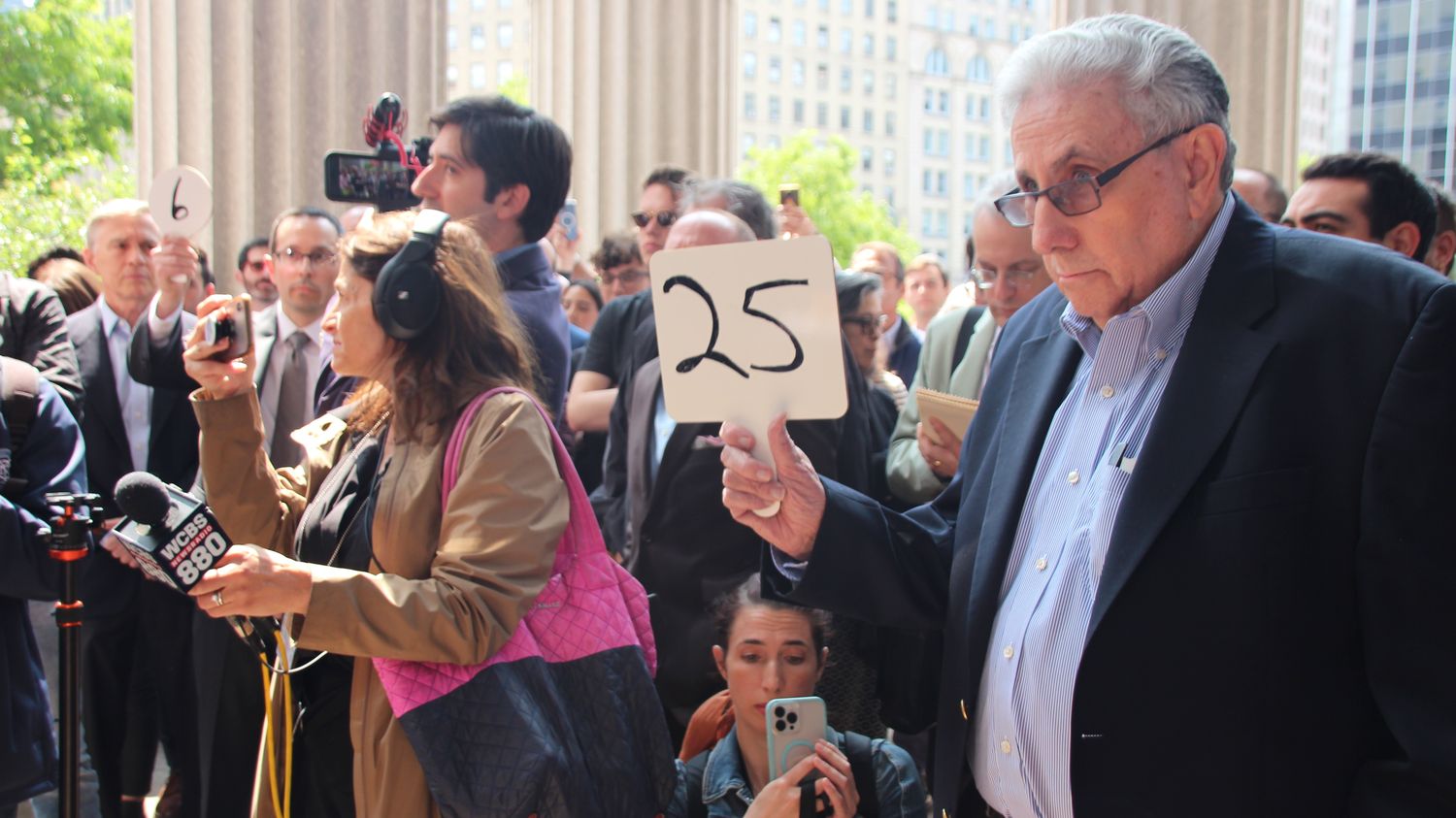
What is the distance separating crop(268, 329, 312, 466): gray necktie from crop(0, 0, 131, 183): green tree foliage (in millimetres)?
24738

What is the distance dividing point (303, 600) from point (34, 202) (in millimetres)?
21962

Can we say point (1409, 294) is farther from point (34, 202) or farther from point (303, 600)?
point (34, 202)

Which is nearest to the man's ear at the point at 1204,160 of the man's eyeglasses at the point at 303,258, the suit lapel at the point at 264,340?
the suit lapel at the point at 264,340

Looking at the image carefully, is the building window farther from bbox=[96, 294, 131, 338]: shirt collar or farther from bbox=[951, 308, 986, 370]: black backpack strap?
bbox=[96, 294, 131, 338]: shirt collar

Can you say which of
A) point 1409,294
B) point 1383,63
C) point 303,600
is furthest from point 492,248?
point 1383,63

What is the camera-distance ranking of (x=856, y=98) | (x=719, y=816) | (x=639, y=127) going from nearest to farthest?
1. (x=719, y=816)
2. (x=639, y=127)
3. (x=856, y=98)

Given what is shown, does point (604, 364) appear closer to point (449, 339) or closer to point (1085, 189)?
point (449, 339)

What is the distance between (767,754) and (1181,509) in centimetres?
159

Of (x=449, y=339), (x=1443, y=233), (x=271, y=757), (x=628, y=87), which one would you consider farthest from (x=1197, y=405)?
(x=628, y=87)

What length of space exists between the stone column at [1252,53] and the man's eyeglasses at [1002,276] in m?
3.57

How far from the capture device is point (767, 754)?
2963 millimetres

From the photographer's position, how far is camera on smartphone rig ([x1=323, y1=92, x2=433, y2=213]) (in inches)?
142

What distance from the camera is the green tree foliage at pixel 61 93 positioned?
1008 inches

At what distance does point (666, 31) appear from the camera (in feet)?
26.7
